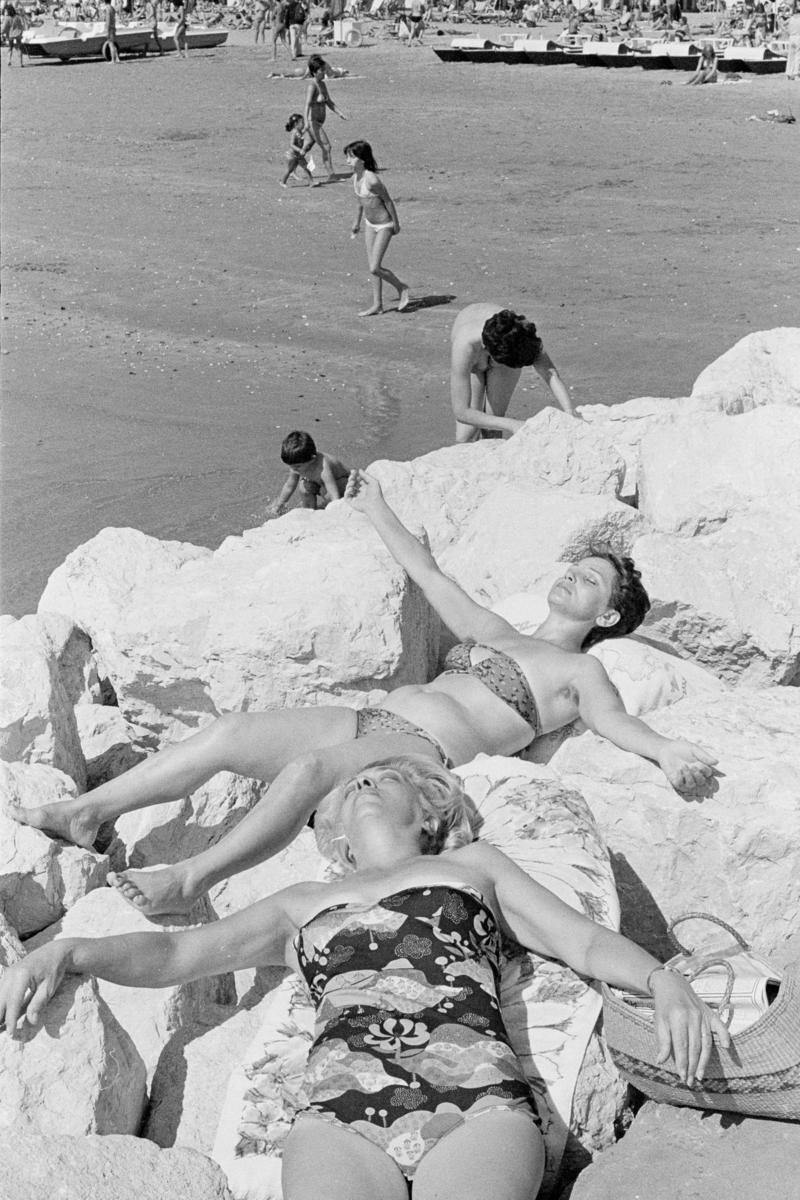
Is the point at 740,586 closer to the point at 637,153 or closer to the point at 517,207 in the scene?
the point at 517,207

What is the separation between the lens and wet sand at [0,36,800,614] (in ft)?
28.3

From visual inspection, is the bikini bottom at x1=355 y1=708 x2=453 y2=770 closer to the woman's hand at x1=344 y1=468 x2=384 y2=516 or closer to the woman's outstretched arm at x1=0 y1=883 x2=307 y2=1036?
the woman's outstretched arm at x1=0 y1=883 x2=307 y2=1036

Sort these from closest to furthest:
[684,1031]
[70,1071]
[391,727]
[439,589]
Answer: [684,1031] < [70,1071] < [391,727] < [439,589]

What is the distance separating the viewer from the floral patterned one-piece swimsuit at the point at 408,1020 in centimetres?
285

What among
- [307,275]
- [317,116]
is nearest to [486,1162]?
[307,275]

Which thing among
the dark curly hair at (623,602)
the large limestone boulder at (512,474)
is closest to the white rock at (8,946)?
the dark curly hair at (623,602)

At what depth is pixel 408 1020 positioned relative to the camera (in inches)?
118

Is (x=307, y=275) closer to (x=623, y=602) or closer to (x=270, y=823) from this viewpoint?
(x=623, y=602)

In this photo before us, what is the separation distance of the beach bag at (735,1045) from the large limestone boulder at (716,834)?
0.60 meters

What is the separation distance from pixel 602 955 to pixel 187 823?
1603 millimetres

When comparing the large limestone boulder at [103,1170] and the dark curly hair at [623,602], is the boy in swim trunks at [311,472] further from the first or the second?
the large limestone boulder at [103,1170]

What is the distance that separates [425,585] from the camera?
4785mm

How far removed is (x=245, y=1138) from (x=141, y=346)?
8.53 meters

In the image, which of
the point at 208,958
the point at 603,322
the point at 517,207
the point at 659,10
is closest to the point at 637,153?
the point at 517,207
